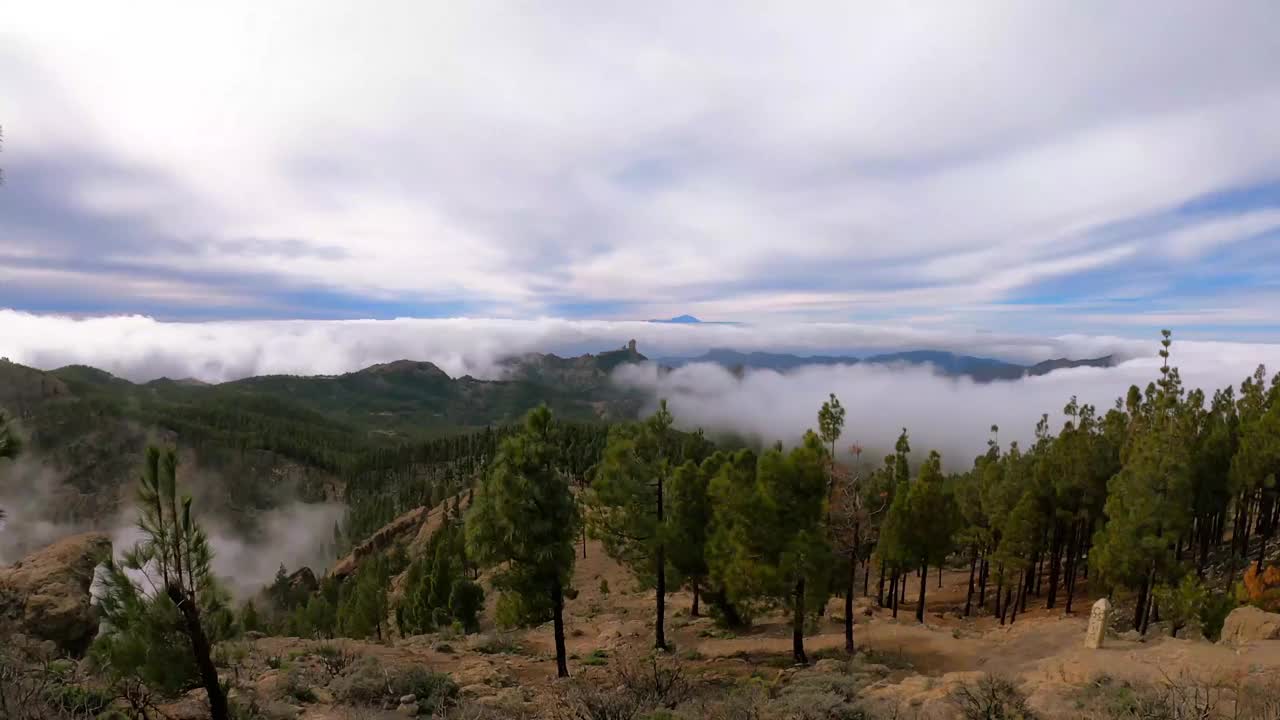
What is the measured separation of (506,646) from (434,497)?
109 metres

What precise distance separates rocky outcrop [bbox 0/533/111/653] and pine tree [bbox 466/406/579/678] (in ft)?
34.5

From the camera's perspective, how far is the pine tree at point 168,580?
26.3ft

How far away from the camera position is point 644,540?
22.5 metres

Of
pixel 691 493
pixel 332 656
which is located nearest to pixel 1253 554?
pixel 691 493

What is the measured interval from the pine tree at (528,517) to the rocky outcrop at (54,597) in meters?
10.5

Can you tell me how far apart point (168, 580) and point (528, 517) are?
10.3 metres

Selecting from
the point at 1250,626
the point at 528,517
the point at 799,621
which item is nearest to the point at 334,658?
the point at 528,517

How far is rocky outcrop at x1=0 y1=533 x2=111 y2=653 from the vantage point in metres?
16.6

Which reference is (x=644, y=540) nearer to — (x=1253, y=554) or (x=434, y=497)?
(x=1253, y=554)

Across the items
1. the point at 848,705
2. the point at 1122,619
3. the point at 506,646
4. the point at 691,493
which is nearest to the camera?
the point at 848,705

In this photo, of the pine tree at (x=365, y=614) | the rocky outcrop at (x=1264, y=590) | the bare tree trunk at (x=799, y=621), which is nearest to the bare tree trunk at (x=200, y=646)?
the bare tree trunk at (x=799, y=621)

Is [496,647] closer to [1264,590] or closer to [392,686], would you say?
[392,686]

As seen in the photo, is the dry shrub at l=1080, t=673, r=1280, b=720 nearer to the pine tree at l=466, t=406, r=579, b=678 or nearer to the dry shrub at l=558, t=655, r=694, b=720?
the dry shrub at l=558, t=655, r=694, b=720

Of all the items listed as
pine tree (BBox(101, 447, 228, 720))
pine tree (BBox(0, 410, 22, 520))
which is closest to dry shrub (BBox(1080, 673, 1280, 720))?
pine tree (BBox(101, 447, 228, 720))
